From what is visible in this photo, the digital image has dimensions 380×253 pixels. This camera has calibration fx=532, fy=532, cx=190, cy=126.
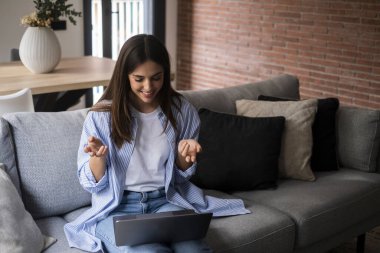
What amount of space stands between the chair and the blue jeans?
938 millimetres

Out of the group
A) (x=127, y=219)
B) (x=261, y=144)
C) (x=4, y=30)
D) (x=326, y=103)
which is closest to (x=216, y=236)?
(x=127, y=219)

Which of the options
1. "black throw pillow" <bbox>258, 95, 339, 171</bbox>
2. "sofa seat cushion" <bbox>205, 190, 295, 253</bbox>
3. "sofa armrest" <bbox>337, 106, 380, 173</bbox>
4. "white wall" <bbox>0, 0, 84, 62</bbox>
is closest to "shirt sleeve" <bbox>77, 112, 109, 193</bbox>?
"sofa seat cushion" <bbox>205, 190, 295, 253</bbox>

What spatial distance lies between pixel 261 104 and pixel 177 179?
864 millimetres

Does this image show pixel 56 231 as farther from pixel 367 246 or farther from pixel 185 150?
pixel 367 246

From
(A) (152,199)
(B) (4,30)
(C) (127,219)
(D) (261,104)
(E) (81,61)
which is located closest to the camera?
(C) (127,219)

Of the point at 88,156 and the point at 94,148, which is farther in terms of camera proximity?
the point at 88,156

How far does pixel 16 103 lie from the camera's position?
2576mm

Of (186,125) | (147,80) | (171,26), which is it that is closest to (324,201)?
(186,125)

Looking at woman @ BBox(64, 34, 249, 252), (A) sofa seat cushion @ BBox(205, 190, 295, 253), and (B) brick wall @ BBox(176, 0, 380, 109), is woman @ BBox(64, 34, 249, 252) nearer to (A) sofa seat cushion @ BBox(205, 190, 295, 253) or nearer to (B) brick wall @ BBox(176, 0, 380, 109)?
(A) sofa seat cushion @ BBox(205, 190, 295, 253)

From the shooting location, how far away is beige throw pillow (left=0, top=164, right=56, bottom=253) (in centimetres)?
165

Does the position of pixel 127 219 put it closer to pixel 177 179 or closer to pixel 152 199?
pixel 152 199

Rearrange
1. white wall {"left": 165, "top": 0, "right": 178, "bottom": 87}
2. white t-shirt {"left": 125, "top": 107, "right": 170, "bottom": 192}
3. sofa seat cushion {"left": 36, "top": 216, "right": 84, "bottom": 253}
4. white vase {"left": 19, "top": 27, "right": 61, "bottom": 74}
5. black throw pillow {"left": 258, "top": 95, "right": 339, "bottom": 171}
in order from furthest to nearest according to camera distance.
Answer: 1. white wall {"left": 165, "top": 0, "right": 178, "bottom": 87}
2. white vase {"left": 19, "top": 27, "right": 61, "bottom": 74}
3. black throw pillow {"left": 258, "top": 95, "right": 339, "bottom": 171}
4. white t-shirt {"left": 125, "top": 107, "right": 170, "bottom": 192}
5. sofa seat cushion {"left": 36, "top": 216, "right": 84, "bottom": 253}

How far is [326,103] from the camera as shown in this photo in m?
2.80

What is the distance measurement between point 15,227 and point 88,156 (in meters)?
0.35
